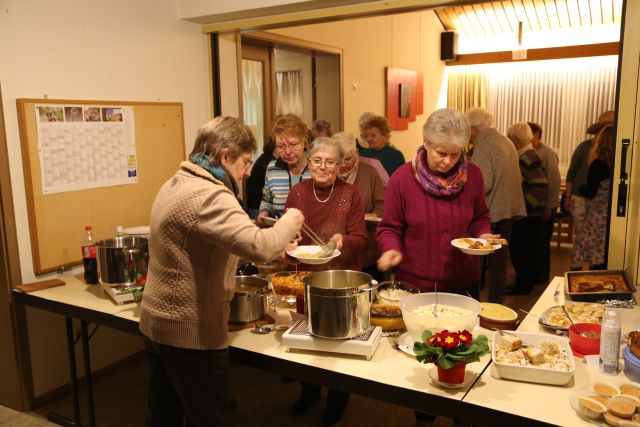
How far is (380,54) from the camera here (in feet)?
21.2

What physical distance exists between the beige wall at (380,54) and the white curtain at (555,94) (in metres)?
0.89

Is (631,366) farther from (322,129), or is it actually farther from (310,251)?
(322,129)

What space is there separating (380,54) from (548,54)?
2.67 meters

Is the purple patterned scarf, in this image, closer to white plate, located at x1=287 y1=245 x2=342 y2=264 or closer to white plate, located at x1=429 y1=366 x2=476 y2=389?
white plate, located at x1=287 y1=245 x2=342 y2=264

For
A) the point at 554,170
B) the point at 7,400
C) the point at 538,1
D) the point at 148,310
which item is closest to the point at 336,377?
the point at 148,310

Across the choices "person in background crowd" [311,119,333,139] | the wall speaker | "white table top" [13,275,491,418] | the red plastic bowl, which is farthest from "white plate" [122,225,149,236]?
the wall speaker

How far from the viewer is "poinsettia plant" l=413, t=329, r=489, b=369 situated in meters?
1.46

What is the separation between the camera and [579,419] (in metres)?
1.36

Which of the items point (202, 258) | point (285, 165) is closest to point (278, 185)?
point (285, 165)

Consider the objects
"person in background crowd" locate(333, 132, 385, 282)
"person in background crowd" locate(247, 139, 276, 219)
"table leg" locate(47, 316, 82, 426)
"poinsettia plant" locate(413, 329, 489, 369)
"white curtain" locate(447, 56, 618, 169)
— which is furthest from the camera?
"white curtain" locate(447, 56, 618, 169)

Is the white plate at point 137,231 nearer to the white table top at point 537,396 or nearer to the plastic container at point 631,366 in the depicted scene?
the white table top at point 537,396

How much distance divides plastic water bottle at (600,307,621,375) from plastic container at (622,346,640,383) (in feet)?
0.08

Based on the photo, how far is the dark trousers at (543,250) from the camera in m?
4.92

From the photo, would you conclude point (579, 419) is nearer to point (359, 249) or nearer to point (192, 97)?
point (359, 249)
